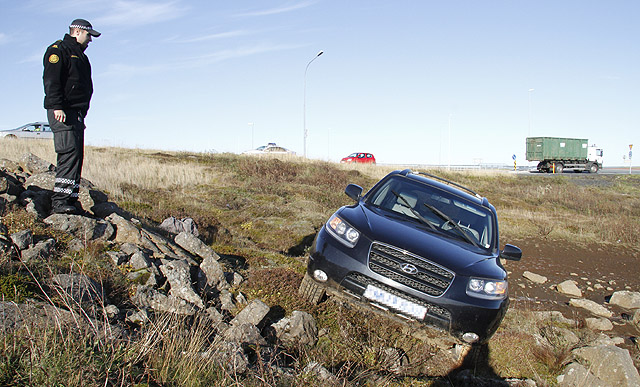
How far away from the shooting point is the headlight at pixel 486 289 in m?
4.43

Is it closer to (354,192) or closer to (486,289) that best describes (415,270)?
A: (486,289)

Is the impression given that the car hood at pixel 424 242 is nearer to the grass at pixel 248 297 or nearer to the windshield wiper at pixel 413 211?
the windshield wiper at pixel 413 211

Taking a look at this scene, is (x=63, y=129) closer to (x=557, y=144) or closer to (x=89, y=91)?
(x=89, y=91)

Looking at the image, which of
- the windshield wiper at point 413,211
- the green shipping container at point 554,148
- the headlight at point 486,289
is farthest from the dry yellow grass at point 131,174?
the green shipping container at point 554,148

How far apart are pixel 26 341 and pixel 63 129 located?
3.49 meters

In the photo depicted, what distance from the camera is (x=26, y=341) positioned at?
9.57ft

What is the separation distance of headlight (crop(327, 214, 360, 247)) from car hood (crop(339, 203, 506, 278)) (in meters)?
0.06

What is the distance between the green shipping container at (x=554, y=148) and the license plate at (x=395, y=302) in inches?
1664

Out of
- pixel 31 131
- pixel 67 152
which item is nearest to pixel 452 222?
pixel 67 152

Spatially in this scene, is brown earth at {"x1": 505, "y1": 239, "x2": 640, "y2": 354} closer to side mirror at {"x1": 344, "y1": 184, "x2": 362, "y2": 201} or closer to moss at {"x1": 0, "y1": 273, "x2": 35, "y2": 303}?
side mirror at {"x1": 344, "y1": 184, "x2": 362, "y2": 201}

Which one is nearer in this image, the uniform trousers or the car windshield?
the car windshield

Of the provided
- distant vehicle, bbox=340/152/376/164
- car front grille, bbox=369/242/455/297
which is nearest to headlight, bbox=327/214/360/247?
car front grille, bbox=369/242/455/297

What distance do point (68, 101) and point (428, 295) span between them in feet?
15.8

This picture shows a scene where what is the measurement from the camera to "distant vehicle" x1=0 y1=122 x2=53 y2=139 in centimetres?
3185
